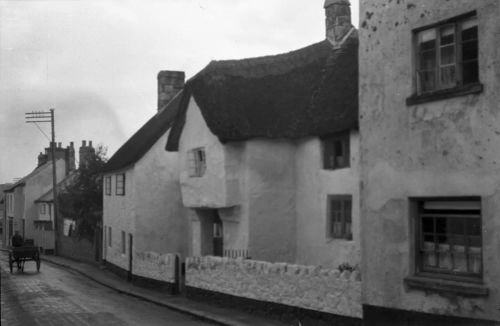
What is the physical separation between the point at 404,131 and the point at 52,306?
1192cm

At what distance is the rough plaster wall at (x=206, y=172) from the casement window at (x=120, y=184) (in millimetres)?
7417

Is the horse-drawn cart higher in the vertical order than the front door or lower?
lower

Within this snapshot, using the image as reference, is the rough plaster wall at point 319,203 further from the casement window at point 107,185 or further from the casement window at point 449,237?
the casement window at point 107,185

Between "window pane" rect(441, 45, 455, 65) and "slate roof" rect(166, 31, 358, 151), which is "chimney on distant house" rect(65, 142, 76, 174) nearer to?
"slate roof" rect(166, 31, 358, 151)

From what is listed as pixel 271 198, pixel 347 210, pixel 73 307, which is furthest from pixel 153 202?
pixel 347 210

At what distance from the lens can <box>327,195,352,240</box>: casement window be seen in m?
18.4

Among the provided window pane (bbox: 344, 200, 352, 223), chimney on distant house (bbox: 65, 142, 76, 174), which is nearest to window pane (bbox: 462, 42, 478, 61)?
window pane (bbox: 344, 200, 352, 223)

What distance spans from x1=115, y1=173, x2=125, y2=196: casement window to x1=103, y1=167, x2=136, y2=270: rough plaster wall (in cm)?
21

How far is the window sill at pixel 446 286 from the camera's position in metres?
10.6

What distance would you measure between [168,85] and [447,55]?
893 inches

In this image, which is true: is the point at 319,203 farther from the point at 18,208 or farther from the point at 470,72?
the point at 18,208

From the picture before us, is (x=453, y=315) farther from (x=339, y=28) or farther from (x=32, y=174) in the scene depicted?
(x=32, y=174)

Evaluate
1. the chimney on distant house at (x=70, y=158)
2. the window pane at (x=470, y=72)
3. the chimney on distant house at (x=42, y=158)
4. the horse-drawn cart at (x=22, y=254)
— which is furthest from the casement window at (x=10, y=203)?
the window pane at (x=470, y=72)

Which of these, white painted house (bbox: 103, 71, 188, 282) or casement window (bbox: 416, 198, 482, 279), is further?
white painted house (bbox: 103, 71, 188, 282)
